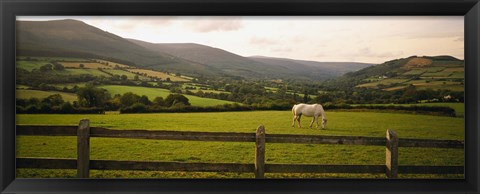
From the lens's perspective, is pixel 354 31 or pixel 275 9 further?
pixel 354 31

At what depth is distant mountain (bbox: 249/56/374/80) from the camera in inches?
195

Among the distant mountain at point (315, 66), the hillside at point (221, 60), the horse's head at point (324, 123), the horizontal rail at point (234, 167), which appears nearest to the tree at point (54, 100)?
the horizontal rail at point (234, 167)

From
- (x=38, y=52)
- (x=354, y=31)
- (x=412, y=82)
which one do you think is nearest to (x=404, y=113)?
Answer: (x=412, y=82)

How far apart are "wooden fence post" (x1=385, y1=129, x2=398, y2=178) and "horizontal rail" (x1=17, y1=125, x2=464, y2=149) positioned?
0.08 meters

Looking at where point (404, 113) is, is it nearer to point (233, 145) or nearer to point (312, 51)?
point (312, 51)

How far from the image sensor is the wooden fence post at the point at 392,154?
4.85 meters

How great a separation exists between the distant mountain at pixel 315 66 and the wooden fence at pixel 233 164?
77cm

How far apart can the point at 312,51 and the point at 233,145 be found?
5.06 ft

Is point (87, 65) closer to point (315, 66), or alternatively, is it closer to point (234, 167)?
point (234, 167)

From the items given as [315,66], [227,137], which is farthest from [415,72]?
[227,137]

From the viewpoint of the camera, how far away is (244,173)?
16.2 feet

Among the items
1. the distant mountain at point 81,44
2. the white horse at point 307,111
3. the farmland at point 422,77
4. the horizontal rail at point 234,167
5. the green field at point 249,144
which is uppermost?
the distant mountain at point 81,44

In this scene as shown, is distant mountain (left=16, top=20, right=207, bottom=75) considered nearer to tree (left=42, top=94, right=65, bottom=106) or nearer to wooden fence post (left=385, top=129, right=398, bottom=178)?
tree (left=42, top=94, right=65, bottom=106)

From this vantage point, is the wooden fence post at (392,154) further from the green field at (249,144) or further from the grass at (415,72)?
the grass at (415,72)
